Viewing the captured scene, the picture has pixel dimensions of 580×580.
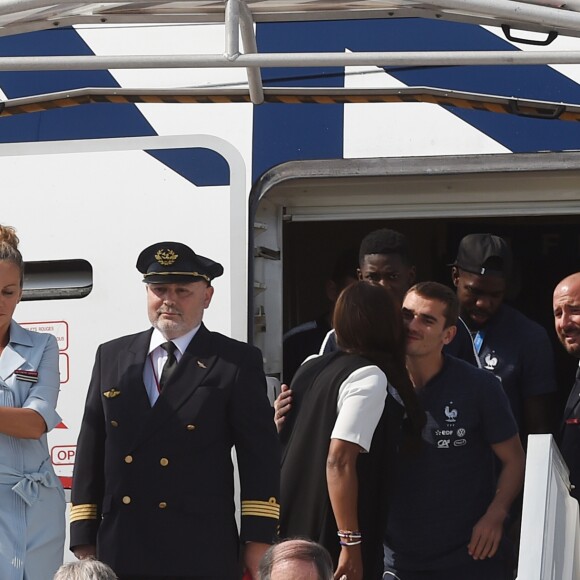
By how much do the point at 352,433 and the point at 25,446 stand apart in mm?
833

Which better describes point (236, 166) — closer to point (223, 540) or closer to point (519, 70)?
point (519, 70)

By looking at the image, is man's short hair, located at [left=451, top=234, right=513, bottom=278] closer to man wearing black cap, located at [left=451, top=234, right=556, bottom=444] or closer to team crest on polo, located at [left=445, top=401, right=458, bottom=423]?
man wearing black cap, located at [left=451, top=234, right=556, bottom=444]

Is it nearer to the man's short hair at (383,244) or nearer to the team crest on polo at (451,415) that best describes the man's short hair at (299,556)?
the team crest on polo at (451,415)

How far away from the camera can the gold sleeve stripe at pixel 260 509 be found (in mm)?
3346

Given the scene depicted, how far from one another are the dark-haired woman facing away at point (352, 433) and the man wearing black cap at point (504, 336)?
0.61 metres

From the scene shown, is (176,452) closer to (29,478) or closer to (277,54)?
(29,478)

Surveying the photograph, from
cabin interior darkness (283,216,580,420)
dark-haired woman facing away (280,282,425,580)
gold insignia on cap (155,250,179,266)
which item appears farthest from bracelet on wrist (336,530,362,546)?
cabin interior darkness (283,216,580,420)

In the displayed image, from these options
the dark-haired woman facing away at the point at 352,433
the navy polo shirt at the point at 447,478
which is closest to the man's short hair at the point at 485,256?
the navy polo shirt at the point at 447,478

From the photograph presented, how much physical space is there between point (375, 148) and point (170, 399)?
3.71ft

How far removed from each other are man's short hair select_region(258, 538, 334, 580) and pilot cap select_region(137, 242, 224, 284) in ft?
2.98

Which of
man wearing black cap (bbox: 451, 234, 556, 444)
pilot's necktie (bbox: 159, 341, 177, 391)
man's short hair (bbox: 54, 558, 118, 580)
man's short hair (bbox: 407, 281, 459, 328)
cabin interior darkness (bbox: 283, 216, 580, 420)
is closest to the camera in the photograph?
man's short hair (bbox: 54, 558, 118, 580)

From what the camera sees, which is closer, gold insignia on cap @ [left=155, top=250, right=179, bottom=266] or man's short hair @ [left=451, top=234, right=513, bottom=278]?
gold insignia on cap @ [left=155, top=250, right=179, bottom=266]

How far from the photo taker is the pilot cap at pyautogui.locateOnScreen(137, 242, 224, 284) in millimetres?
3502

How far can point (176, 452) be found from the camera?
3.37m
